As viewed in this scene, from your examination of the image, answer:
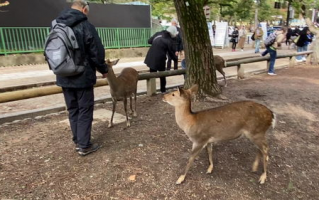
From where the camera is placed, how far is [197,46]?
5895 mm

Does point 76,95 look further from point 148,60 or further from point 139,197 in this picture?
point 148,60

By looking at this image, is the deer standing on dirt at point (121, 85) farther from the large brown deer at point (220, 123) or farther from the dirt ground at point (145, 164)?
the large brown deer at point (220, 123)

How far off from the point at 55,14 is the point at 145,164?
567 inches

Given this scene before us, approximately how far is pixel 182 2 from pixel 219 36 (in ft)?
62.0

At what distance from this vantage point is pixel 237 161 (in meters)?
3.86

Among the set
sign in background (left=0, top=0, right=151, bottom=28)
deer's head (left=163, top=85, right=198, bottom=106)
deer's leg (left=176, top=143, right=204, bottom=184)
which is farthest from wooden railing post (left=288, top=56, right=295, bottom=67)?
deer's leg (left=176, top=143, right=204, bottom=184)

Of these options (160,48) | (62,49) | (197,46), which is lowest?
(160,48)

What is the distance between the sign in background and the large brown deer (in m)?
13.2

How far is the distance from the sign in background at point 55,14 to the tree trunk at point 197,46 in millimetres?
11202

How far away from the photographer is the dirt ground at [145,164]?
3.21 m

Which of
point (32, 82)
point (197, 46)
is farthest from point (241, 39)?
point (197, 46)

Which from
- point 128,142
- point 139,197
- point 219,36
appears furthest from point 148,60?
point 219,36

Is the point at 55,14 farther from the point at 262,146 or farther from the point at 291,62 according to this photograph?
the point at 262,146

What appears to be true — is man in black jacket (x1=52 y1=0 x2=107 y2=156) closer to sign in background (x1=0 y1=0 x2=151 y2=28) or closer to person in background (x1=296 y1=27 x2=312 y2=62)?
sign in background (x1=0 y1=0 x2=151 y2=28)
